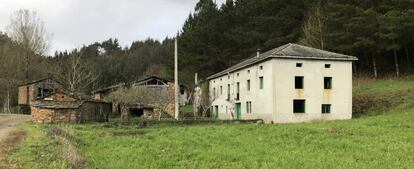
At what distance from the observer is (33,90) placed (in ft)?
201

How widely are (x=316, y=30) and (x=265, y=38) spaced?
7522 millimetres

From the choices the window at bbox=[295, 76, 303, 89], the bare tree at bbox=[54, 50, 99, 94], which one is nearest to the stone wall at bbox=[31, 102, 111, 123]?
the window at bbox=[295, 76, 303, 89]

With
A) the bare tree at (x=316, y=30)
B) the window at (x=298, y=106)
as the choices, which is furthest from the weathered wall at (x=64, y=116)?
the bare tree at (x=316, y=30)

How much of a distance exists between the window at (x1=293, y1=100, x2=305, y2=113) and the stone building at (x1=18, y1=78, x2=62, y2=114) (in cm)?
3559

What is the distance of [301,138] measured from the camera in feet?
68.6

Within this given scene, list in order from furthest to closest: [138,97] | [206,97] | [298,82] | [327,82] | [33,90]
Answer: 1. [33,90]
2. [206,97]
3. [138,97]
4. [327,82]
5. [298,82]

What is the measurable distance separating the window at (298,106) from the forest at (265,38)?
11242 mm

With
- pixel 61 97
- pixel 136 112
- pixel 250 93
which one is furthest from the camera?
pixel 136 112

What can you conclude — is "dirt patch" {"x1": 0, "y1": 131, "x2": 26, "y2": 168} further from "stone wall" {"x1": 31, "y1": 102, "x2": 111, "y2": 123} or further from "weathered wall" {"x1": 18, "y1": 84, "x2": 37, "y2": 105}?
"weathered wall" {"x1": 18, "y1": 84, "x2": 37, "y2": 105}

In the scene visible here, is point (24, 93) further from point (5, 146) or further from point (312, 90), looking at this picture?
→ point (5, 146)

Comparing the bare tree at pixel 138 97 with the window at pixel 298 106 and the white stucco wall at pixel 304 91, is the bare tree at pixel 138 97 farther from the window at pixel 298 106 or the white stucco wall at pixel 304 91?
the window at pixel 298 106

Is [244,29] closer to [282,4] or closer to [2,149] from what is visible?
[282,4]

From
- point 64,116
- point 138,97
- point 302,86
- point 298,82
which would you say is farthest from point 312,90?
point 64,116

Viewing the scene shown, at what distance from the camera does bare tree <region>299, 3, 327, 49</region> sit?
5241 cm
